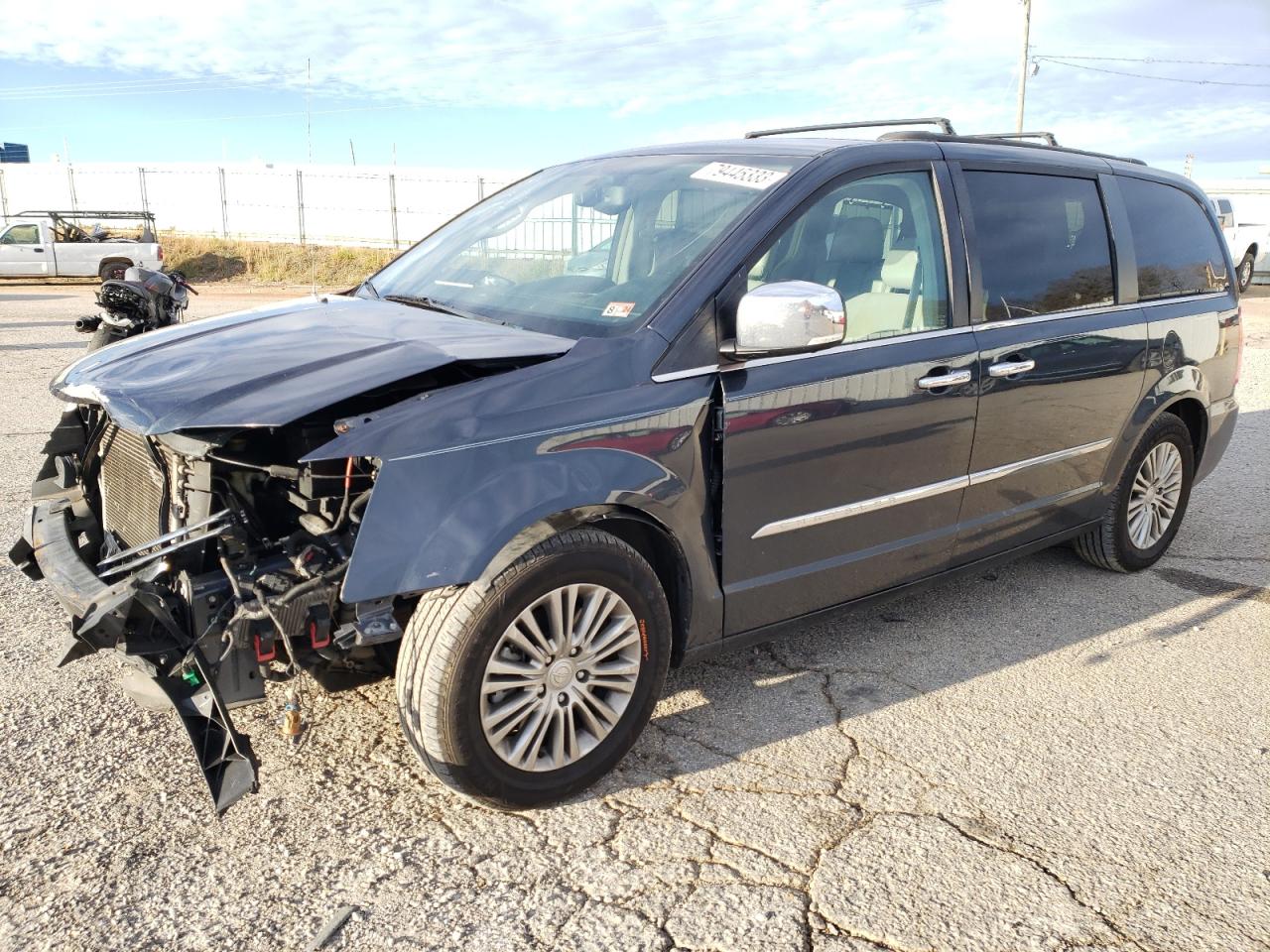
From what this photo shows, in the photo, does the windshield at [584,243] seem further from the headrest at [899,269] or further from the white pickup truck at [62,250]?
the white pickup truck at [62,250]

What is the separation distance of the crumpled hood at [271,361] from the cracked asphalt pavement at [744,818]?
1.10 meters

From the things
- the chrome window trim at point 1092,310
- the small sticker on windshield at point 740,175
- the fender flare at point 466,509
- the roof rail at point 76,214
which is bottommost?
Answer: the fender flare at point 466,509

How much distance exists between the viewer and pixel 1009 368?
3.86 metres

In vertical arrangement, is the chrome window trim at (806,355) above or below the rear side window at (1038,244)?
below

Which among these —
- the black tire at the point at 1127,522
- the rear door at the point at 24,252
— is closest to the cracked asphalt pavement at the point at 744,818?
the black tire at the point at 1127,522

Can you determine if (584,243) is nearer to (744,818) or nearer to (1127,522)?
(744,818)

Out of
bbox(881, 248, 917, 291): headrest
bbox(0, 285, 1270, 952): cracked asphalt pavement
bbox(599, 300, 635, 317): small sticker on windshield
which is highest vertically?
bbox(881, 248, 917, 291): headrest

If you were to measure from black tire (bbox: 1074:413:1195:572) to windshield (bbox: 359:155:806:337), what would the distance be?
2.43 m

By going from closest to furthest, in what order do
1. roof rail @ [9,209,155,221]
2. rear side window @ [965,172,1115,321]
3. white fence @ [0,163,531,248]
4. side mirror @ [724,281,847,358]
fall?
side mirror @ [724,281,847,358]
rear side window @ [965,172,1115,321]
roof rail @ [9,209,155,221]
white fence @ [0,163,531,248]

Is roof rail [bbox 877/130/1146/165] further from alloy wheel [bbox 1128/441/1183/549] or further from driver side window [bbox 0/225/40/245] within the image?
driver side window [bbox 0/225/40/245]

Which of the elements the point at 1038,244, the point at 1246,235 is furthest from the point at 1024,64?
the point at 1038,244

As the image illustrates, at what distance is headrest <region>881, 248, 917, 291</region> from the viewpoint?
3.66m

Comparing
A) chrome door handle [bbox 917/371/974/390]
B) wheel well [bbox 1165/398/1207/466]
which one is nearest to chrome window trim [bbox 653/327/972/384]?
chrome door handle [bbox 917/371/974/390]

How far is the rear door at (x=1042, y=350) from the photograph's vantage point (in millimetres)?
3902
